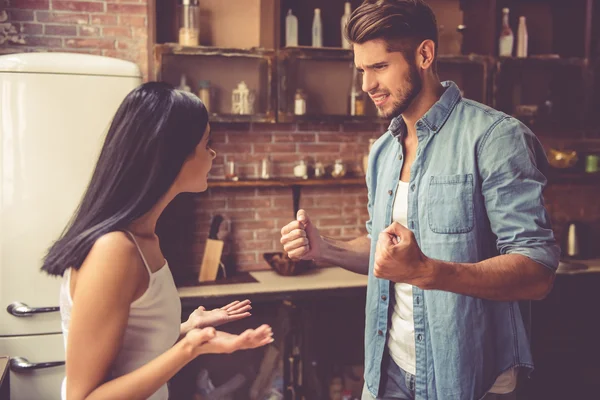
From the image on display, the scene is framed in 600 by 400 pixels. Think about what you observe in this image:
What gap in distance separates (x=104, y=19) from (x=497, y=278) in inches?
116

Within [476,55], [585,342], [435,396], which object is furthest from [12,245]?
[585,342]

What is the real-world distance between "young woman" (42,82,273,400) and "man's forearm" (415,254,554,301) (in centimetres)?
48

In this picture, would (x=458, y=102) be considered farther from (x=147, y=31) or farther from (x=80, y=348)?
(x=147, y=31)

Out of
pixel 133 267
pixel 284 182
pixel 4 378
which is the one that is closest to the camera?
pixel 133 267

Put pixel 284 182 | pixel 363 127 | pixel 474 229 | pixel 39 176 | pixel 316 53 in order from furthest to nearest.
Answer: pixel 363 127
pixel 284 182
pixel 316 53
pixel 39 176
pixel 474 229

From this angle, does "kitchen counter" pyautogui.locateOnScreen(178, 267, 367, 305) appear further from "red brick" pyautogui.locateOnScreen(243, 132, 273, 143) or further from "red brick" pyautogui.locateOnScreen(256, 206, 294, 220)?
"red brick" pyautogui.locateOnScreen(243, 132, 273, 143)

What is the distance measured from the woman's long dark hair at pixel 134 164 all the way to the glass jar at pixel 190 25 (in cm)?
232

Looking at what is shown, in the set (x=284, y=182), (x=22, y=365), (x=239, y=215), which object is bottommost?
(x=22, y=365)

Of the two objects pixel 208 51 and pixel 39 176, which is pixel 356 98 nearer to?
pixel 208 51

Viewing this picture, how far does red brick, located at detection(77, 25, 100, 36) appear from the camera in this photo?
144 inches

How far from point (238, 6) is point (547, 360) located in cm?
293

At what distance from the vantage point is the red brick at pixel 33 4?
141 inches

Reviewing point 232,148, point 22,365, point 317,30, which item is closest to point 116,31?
point 232,148

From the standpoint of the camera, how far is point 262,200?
4.12 meters
